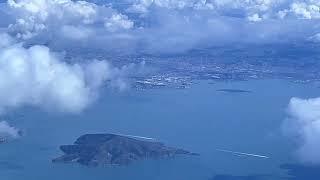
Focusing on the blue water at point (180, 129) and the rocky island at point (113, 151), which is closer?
the blue water at point (180, 129)

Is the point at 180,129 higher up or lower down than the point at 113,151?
higher up

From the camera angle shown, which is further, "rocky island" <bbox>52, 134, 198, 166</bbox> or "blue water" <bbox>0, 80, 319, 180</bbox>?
"rocky island" <bbox>52, 134, 198, 166</bbox>

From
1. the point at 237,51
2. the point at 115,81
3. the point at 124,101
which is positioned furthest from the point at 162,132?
the point at 237,51

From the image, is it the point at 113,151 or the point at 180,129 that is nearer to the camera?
the point at 113,151

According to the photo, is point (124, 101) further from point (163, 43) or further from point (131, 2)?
point (131, 2)
